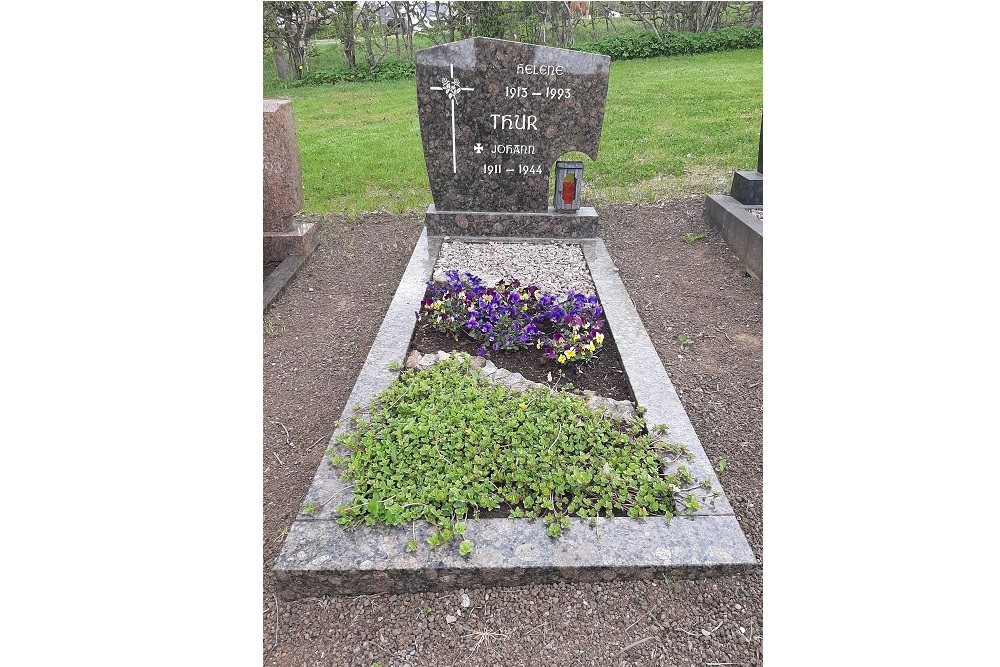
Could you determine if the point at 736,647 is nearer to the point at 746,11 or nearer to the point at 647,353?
the point at 647,353

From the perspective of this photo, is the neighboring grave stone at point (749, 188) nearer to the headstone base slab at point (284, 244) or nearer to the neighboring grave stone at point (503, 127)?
the neighboring grave stone at point (503, 127)

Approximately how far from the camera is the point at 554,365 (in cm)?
311

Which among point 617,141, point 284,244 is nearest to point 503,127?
point 284,244

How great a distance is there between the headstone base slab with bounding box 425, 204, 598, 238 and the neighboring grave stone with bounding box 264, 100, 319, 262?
1.07m

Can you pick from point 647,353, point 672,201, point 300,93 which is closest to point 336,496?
point 647,353

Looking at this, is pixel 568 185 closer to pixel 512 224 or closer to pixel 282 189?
pixel 512 224

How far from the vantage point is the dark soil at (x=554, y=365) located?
2953 mm

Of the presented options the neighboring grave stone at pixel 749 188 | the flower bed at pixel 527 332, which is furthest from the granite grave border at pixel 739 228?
the flower bed at pixel 527 332

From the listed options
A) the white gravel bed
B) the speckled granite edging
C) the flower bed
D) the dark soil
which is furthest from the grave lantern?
the speckled granite edging

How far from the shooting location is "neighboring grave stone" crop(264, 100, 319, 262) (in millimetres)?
4410

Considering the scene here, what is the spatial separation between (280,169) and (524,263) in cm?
202

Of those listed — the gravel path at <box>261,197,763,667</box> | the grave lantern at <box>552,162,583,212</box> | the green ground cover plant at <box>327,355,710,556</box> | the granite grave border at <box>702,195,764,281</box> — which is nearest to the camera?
the gravel path at <box>261,197,763,667</box>

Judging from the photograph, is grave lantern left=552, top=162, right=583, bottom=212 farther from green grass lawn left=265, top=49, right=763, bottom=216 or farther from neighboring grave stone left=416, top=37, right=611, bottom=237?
green grass lawn left=265, top=49, right=763, bottom=216

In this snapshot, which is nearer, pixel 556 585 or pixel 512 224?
pixel 556 585
